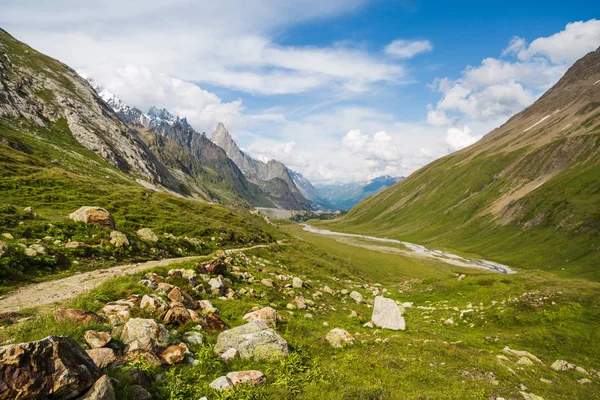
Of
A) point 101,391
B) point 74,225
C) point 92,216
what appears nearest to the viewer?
point 101,391

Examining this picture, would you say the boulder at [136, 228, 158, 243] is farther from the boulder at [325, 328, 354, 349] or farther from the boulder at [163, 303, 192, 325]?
the boulder at [325, 328, 354, 349]

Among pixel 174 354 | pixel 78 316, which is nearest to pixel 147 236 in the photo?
pixel 78 316

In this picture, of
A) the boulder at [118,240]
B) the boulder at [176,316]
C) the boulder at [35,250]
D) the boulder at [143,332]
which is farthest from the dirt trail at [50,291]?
the boulder at [143,332]

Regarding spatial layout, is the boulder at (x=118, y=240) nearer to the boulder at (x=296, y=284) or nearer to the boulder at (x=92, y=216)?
the boulder at (x=92, y=216)

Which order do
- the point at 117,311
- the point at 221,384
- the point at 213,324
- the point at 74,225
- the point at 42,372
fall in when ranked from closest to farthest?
the point at 42,372
the point at 221,384
the point at 117,311
the point at 213,324
the point at 74,225

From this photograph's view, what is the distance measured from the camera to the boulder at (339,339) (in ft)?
53.2

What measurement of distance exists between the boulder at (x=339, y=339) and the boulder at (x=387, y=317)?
36.3ft

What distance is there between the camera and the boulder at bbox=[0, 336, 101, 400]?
21.4 ft

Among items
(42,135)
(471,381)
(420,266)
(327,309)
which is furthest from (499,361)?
(42,135)

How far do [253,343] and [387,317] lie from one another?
A: 60.3 ft

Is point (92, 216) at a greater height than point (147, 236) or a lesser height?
greater

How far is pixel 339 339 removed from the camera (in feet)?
54.2

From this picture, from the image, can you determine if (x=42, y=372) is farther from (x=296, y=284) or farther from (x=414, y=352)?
(x=296, y=284)

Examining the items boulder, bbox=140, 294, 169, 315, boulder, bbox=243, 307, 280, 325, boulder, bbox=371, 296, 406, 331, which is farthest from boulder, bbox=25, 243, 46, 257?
boulder, bbox=371, 296, 406, 331
